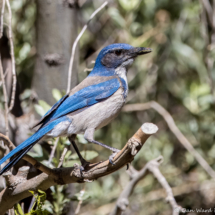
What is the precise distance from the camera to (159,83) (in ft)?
18.1

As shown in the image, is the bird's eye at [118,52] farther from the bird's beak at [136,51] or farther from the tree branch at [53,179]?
the tree branch at [53,179]

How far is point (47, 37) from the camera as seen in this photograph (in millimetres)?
3832

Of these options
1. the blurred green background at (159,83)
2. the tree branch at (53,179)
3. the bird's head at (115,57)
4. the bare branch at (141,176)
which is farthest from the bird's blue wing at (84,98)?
the blurred green background at (159,83)

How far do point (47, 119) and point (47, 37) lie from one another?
120cm

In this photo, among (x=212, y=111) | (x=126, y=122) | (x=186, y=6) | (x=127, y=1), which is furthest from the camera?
(x=126, y=122)

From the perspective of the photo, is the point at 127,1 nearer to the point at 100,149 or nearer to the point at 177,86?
the point at 177,86

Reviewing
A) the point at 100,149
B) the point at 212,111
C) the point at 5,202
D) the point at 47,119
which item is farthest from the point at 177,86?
the point at 5,202

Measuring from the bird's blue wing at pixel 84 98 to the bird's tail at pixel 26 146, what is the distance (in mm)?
90

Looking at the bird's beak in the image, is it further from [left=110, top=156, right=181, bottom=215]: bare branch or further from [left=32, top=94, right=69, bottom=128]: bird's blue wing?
[left=110, top=156, right=181, bottom=215]: bare branch

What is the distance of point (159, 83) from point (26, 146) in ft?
11.1

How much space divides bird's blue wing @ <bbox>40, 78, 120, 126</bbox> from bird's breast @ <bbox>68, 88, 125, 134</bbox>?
60 millimetres

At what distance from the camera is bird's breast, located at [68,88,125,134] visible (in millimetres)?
3062

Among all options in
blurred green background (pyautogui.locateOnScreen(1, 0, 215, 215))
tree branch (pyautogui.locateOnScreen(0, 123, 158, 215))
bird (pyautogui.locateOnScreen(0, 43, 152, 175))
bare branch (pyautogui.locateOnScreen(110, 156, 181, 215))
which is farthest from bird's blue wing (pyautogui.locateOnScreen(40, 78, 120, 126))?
blurred green background (pyautogui.locateOnScreen(1, 0, 215, 215))

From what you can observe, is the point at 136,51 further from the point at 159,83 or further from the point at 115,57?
the point at 159,83
